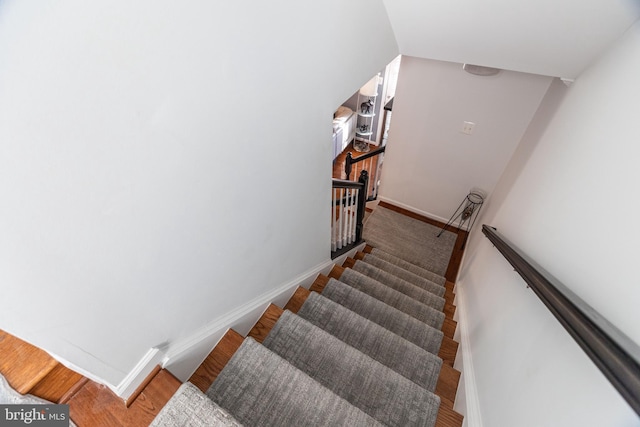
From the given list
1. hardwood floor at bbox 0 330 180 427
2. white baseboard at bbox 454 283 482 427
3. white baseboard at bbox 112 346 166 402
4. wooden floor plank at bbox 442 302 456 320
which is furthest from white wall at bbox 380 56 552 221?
hardwood floor at bbox 0 330 180 427

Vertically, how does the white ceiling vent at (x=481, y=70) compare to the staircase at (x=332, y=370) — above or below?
above

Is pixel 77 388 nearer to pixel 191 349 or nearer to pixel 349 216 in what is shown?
pixel 191 349

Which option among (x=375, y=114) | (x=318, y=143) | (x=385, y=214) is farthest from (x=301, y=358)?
(x=375, y=114)

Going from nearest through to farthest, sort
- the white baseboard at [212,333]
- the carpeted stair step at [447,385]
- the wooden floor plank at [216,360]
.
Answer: the white baseboard at [212,333]
the wooden floor plank at [216,360]
the carpeted stair step at [447,385]

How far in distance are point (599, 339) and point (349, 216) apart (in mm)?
2086

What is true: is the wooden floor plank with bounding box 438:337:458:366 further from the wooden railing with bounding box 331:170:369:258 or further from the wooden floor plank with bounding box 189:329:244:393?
the wooden floor plank with bounding box 189:329:244:393

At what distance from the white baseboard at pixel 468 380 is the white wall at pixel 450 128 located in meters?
1.82

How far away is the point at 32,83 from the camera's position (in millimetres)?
451

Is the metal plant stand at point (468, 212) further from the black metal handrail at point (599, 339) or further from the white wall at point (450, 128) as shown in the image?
the black metal handrail at point (599, 339)

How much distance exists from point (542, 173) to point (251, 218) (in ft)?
5.31

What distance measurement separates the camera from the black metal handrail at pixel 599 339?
0.53 m

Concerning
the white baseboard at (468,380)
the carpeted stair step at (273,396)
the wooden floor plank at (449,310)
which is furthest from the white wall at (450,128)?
the carpeted stair step at (273,396)

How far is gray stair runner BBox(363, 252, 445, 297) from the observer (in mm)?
2648

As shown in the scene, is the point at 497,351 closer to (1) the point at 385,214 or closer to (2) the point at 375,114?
(1) the point at 385,214
